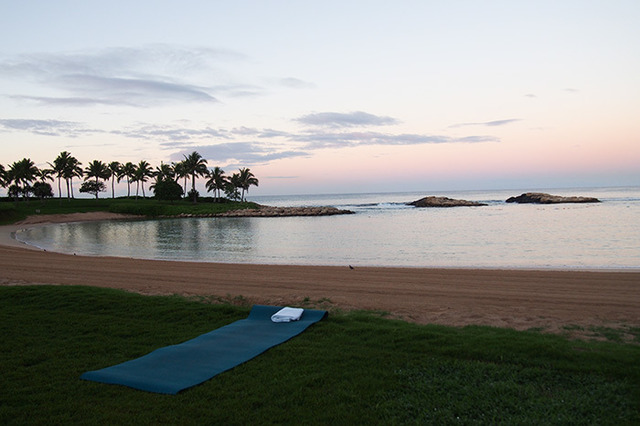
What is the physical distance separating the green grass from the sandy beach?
198 cm

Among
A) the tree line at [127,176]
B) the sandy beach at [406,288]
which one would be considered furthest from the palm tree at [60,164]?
the sandy beach at [406,288]

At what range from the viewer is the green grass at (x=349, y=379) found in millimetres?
4383

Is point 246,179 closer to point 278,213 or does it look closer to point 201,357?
point 278,213

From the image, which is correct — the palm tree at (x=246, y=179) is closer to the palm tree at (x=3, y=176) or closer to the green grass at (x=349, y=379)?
the palm tree at (x=3, y=176)

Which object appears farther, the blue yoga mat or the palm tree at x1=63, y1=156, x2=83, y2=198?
the palm tree at x1=63, y1=156, x2=83, y2=198

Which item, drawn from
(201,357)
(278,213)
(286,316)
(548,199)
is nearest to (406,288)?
(286,316)

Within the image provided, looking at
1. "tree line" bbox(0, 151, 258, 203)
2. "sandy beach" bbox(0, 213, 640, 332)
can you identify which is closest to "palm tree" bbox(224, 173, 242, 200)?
"tree line" bbox(0, 151, 258, 203)

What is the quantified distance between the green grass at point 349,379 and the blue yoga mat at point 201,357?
0.56 ft

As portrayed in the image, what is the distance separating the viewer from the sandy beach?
29.7ft

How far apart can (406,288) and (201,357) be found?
785cm

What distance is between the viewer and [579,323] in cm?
816

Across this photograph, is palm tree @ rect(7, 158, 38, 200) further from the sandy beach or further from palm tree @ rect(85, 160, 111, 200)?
the sandy beach

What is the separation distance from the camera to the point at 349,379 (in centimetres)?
523

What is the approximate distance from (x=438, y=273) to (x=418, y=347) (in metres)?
10.1
